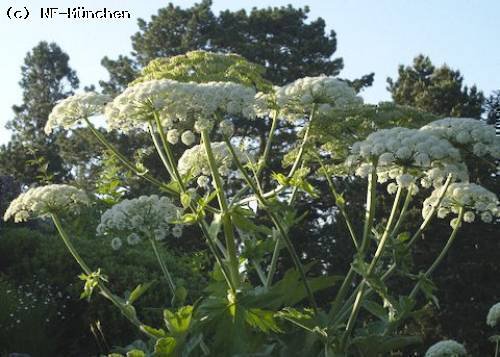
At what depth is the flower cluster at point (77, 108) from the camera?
6184mm

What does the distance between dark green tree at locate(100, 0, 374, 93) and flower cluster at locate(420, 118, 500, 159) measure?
28.1m

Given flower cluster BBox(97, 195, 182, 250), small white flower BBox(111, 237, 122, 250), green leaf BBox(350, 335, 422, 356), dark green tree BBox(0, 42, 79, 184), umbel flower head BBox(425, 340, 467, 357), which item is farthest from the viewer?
dark green tree BBox(0, 42, 79, 184)

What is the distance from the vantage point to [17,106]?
48625 millimetres

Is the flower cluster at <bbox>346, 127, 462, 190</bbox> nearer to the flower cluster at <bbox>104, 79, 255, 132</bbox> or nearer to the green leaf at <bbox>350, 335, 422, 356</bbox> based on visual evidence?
the flower cluster at <bbox>104, 79, 255, 132</bbox>

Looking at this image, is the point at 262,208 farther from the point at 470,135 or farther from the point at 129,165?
the point at 470,135

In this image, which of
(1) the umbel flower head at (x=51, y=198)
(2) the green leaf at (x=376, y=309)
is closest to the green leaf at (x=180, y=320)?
(1) the umbel flower head at (x=51, y=198)

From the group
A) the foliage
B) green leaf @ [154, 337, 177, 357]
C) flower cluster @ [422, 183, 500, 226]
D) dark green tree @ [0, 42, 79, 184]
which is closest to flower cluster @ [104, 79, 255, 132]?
the foliage

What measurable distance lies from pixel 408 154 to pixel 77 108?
2.50 metres

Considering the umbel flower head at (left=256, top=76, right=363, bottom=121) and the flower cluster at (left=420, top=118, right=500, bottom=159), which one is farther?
the umbel flower head at (left=256, top=76, right=363, bottom=121)

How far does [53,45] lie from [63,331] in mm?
42965

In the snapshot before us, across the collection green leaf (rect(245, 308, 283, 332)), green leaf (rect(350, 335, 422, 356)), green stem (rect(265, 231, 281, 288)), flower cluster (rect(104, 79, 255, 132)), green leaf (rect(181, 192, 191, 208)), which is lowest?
green leaf (rect(350, 335, 422, 356))

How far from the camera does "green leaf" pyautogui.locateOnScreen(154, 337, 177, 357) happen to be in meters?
5.52

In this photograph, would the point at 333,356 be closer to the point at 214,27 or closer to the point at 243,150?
the point at 243,150

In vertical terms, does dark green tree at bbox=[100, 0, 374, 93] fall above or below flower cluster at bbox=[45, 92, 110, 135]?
above
